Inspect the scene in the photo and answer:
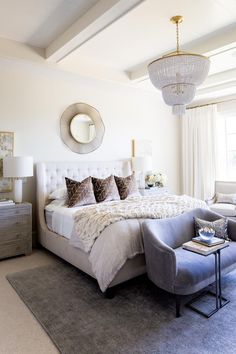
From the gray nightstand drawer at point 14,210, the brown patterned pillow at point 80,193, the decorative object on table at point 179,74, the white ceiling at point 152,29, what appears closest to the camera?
the decorative object on table at point 179,74

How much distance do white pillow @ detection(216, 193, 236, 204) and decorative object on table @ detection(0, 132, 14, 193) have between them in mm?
3942

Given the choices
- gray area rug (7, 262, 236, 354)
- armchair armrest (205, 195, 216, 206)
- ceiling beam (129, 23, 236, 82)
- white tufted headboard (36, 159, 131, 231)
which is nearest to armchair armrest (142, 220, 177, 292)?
gray area rug (7, 262, 236, 354)

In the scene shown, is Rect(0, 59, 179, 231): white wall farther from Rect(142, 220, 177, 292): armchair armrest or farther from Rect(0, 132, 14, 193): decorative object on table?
Rect(142, 220, 177, 292): armchair armrest

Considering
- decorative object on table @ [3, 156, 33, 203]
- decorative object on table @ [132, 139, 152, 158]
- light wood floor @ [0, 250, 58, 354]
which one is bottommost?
light wood floor @ [0, 250, 58, 354]

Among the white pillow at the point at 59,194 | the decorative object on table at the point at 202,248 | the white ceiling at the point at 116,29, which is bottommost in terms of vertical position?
the decorative object on table at the point at 202,248

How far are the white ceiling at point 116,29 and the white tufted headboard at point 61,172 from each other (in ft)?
5.14

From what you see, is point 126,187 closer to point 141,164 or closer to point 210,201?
point 141,164

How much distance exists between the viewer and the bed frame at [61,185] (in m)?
2.72

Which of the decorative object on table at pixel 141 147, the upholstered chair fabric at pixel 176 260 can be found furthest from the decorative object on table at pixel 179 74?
the decorative object on table at pixel 141 147

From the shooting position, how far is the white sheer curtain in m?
5.89

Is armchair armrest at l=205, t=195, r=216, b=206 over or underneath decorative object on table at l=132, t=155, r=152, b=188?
underneath

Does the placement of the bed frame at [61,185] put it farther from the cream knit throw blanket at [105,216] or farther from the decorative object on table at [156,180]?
the decorative object on table at [156,180]

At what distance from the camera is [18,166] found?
370cm

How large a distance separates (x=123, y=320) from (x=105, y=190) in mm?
2157
